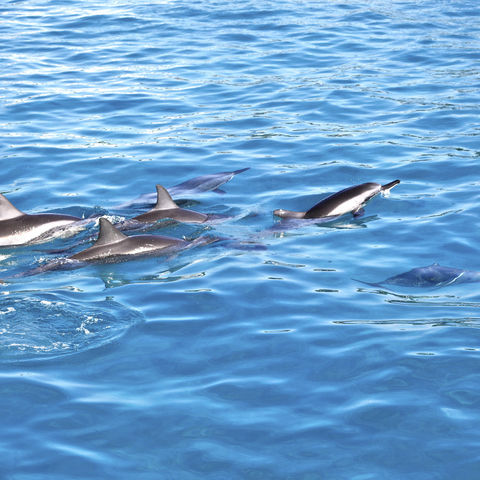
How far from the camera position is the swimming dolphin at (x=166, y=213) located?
10359 mm

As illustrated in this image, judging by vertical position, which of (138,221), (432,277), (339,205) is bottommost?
(432,277)

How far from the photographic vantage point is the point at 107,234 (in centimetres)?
926

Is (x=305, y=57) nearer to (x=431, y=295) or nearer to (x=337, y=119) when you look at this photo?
(x=337, y=119)

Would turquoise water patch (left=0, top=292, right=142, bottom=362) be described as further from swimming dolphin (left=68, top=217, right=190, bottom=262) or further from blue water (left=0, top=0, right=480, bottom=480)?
swimming dolphin (left=68, top=217, right=190, bottom=262)

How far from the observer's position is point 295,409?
21.1 feet

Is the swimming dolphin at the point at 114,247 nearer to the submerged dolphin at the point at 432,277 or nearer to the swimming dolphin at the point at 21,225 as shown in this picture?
the swimming dolphin at the point at 21,225

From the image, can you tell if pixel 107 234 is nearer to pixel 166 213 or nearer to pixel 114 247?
pixel 114 247

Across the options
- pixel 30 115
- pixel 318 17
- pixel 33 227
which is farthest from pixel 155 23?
pixel 33 227

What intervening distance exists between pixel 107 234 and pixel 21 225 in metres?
1.40

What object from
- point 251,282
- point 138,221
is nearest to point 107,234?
point 138,221

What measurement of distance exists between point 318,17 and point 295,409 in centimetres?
1836

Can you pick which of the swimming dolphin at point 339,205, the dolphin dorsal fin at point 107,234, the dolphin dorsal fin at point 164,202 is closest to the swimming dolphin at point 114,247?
the dolphin dorsal fin at point 107,234

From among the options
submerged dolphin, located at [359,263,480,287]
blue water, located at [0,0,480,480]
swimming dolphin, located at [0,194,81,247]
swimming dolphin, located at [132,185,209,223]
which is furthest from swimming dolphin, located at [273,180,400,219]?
swimming dolphin, located at [0,194,81,247]

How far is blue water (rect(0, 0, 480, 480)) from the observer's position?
20.0ft
